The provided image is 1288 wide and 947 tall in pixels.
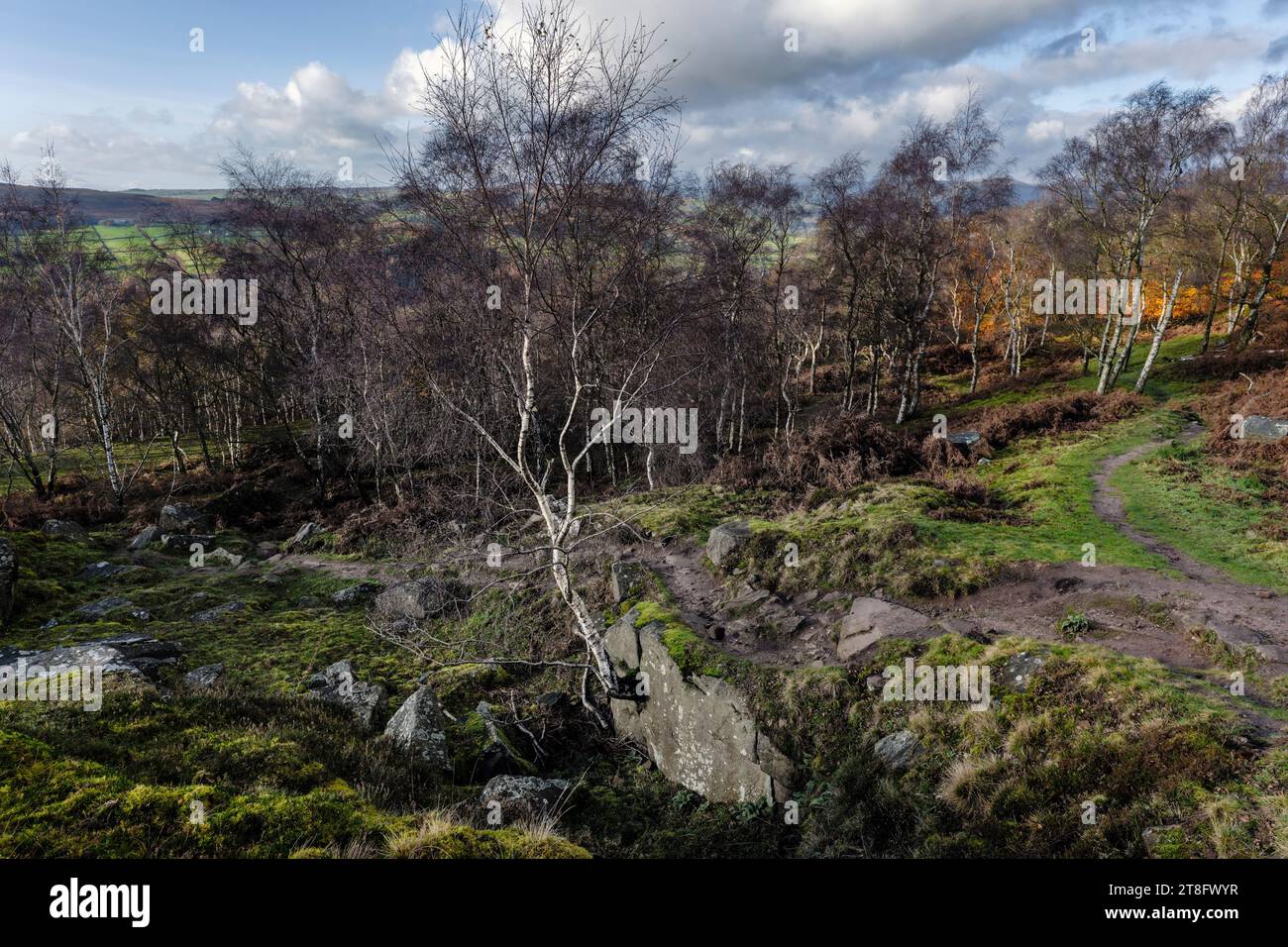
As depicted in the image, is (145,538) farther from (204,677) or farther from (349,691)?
(349,691)

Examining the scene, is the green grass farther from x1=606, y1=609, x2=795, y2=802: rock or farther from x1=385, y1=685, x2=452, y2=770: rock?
x1=385, y1=685, x2=452, y2=770: rock

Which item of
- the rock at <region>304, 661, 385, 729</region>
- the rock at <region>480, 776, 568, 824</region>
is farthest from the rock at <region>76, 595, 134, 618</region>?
the rock at <region>480, 776, 568, 824</region>

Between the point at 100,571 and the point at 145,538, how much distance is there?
13.8 feet

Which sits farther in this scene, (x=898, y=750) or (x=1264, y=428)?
(x=1264, y=428)

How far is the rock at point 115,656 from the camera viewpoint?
901cm

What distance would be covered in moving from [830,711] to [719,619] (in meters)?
3.32

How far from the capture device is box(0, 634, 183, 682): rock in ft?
29.6

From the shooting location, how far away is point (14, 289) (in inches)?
953

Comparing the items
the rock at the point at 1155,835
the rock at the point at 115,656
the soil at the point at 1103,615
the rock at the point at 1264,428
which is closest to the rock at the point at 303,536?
the rock at the point at 115,656

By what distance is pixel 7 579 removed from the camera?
13594mm

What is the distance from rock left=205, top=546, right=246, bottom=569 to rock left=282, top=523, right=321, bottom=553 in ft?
5.36

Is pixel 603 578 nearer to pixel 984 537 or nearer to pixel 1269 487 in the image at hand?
pixel 984 537

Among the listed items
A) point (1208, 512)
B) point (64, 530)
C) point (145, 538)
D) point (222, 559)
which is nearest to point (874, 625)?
point (1208, 512)
